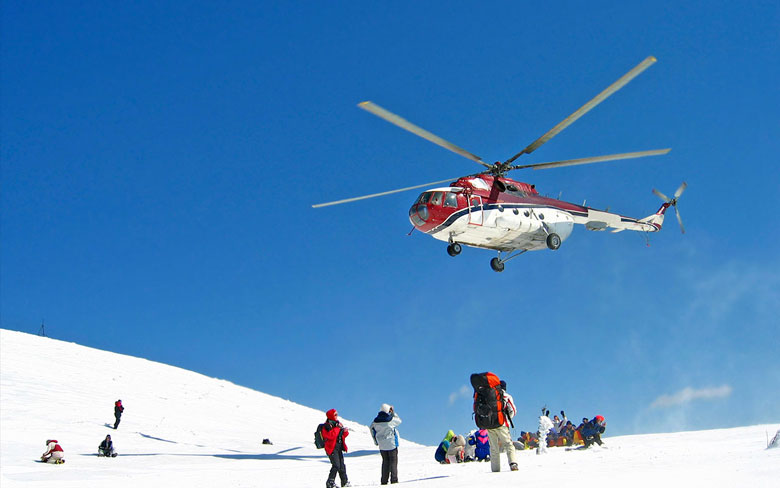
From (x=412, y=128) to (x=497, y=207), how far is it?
513cm

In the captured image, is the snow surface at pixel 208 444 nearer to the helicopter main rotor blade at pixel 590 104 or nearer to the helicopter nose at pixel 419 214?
the helicopter nose at pixel 419 214

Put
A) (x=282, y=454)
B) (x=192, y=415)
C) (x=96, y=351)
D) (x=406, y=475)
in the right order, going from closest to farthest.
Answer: (x=406, y=475) → (x=282, y=454) → (x=192, y=415) → (x=96, y=351)

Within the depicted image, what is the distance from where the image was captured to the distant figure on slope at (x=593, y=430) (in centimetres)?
1617

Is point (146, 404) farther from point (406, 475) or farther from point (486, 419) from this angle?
point (486, 419)

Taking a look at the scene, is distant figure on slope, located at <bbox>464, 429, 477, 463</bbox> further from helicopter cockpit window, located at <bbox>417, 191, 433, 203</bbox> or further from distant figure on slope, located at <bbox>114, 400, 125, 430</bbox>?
distant figure on slope, located at <bbox>114, 400, 125, 430</bbox>

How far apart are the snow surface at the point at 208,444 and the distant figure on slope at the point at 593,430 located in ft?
1.31

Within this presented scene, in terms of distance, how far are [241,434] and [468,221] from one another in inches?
542

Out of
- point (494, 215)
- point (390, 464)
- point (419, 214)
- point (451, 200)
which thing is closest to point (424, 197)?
point (419, 214)

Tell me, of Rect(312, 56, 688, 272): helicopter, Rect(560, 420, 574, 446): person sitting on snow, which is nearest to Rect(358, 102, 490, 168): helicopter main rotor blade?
Rect(312, 56, 688, 272): helicopter

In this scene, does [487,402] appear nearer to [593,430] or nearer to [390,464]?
[390,464]

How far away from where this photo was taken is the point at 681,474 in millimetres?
6395

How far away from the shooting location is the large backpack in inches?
364

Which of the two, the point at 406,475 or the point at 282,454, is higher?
the point at 282,454

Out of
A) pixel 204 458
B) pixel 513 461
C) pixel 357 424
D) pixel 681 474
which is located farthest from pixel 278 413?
pixel 681 474
